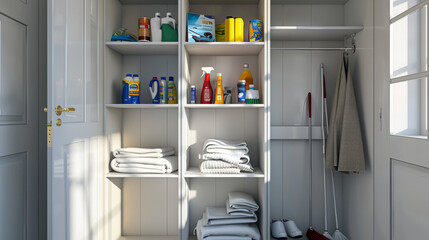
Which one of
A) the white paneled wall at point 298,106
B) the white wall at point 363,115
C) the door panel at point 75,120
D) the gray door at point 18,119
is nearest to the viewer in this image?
the door panel at point 75,120

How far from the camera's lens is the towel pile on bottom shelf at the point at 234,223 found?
6.73 feet

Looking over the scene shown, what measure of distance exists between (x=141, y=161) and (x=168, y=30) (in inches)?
34.5

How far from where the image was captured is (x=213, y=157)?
81.4 inches

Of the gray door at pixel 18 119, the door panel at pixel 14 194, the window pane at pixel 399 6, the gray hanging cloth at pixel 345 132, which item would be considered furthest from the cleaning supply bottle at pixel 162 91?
the window pane at pixel 399 6

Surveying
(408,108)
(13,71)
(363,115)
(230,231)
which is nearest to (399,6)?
(408,108)

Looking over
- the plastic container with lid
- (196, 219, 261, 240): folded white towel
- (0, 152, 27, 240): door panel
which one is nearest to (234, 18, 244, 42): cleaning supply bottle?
the plastic container with lid

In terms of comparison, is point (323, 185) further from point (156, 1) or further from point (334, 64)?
point (156, 1)

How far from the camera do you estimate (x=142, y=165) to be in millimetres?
2094

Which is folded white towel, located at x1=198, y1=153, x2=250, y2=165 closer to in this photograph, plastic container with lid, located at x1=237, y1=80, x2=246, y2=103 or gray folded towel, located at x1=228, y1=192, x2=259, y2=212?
gray folded towel, located at x1=228, y1=192, x2=259, y2=212

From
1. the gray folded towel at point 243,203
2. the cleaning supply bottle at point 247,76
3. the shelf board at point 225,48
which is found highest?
the shelf board at point 225,48

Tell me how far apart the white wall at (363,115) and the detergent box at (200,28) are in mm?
953

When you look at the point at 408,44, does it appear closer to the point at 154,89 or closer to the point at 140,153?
the point at 154,89

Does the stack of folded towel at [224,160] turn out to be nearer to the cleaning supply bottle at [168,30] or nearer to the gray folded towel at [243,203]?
the gray folded towel at [243,203]

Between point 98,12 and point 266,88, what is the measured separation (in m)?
1.14
